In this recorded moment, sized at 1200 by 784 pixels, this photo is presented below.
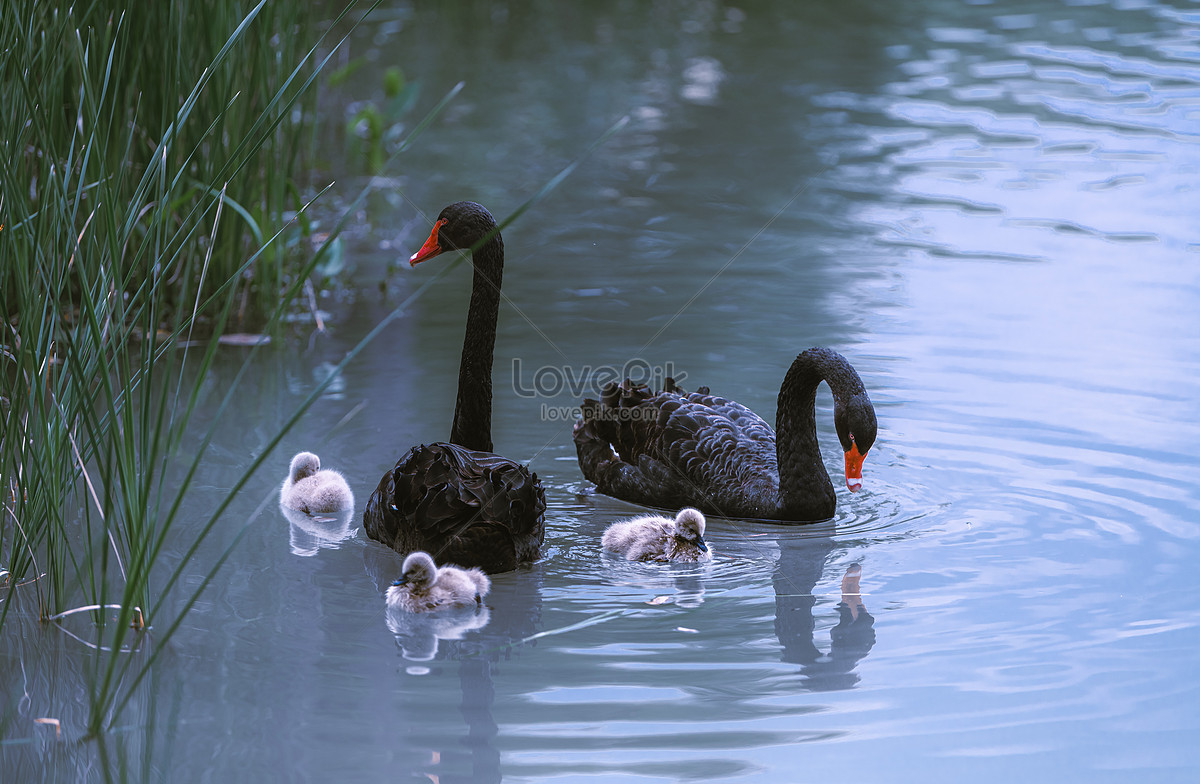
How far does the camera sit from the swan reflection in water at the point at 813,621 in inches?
120

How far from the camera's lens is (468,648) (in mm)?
3209

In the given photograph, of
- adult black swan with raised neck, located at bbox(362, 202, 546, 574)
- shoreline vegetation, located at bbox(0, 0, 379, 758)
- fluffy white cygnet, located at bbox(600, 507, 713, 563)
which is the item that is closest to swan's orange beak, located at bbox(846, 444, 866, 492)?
fluffy white cygnet, located at bbox(600, 507, 713, 563)

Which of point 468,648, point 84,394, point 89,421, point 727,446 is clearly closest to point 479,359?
point 727,446

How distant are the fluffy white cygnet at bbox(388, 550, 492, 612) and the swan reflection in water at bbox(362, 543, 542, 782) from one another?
0.09 ft

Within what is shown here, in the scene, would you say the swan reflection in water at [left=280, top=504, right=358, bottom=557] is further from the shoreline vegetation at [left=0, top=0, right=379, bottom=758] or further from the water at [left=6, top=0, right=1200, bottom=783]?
the shoreline vegetation at [left=0, top=0, right=379, bottom=758]

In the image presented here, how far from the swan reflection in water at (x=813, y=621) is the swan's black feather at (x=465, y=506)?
720 mm

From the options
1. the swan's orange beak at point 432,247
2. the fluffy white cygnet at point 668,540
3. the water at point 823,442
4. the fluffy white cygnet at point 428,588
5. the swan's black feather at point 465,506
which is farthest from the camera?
the swan's orange beak at point 432,247

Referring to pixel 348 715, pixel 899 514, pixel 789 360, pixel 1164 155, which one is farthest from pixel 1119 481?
pixel 1164 155

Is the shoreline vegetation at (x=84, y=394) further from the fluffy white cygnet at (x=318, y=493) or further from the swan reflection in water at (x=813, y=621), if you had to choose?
the swan reflection in water at (x=813, y=621)

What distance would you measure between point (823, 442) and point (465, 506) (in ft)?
5.66

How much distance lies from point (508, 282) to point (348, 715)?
3908 mm

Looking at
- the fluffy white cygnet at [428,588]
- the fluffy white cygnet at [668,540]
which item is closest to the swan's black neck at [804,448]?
the fluffy white cygnet at [668,540]

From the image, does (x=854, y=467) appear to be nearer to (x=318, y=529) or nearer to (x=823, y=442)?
(x=823, y=442)

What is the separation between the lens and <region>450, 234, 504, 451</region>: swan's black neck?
13.2ft
